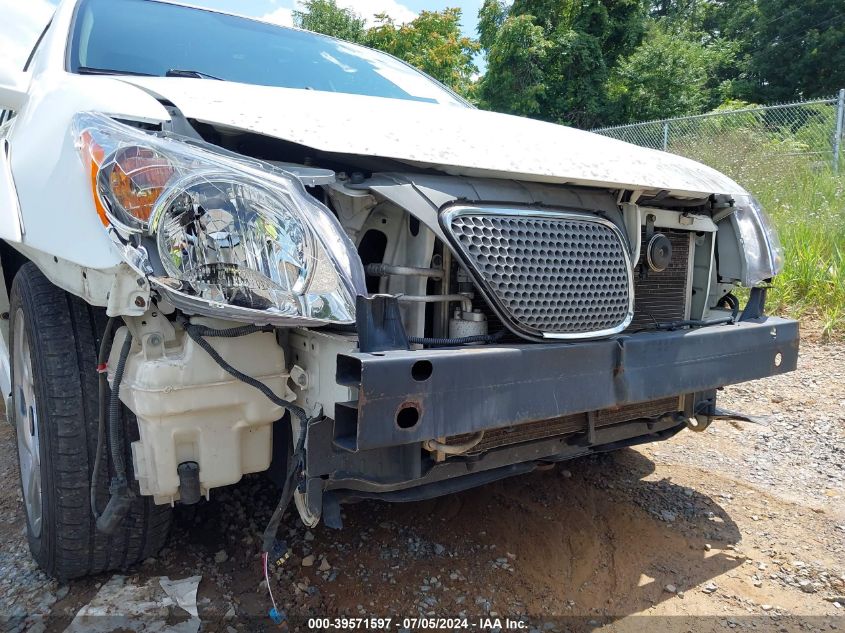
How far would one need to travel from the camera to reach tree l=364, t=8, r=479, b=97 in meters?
17.0

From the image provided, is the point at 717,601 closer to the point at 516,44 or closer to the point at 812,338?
the point at 812,338

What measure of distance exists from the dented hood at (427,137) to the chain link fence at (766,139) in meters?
6.13

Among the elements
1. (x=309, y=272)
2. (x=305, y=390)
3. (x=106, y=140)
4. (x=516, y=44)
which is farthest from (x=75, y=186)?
(x=516, y=44)

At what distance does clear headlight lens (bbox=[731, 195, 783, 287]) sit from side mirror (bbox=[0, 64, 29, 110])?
2681 mm

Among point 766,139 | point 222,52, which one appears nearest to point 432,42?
point 766,139

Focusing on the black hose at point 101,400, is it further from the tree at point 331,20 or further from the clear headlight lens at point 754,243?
the tree at point 331,20

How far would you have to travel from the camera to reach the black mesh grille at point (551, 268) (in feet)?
5.42

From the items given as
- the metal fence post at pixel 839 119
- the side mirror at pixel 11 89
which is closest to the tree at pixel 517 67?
the metal fence post at pixel 839 119

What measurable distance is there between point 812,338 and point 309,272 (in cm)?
470

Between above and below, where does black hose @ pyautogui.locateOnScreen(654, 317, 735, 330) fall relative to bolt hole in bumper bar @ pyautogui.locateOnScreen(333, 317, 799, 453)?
above

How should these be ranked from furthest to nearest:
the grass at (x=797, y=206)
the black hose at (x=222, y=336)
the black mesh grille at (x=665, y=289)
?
the grass at (x=797, y=206)
the black mesh grille at (x=665, y=289)
the black hose at (x=222, y=336)

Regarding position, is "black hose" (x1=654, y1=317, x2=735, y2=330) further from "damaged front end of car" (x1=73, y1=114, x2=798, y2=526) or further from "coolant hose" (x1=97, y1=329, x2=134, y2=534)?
"coolant hose" (x1=97, y1=329, x2=134, y2=534)

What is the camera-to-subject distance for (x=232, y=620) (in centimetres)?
195

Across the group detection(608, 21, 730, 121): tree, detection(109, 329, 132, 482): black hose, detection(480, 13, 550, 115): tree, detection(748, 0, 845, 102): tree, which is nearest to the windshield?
detection(109, 329, 132, 482): black hose
